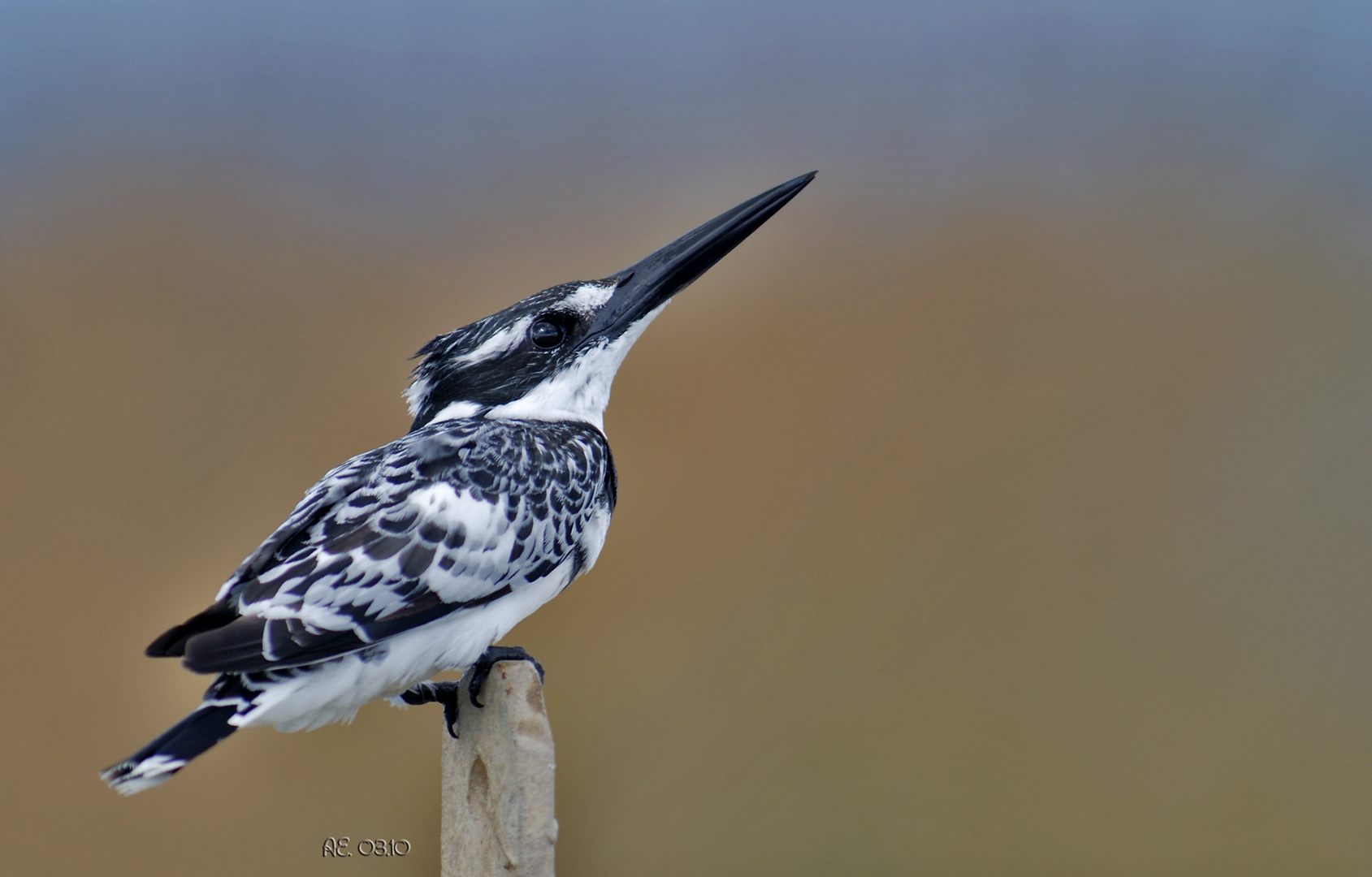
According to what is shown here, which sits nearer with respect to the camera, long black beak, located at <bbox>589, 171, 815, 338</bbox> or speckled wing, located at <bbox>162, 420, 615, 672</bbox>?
speckled wing, located at <bbox>162, 420, 615, 672</bbox>

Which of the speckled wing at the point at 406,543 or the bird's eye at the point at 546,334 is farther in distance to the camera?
the bird's eye at the point at 546,334

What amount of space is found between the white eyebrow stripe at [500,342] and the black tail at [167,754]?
552 mm

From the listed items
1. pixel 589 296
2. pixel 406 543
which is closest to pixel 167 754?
pixel 406 543

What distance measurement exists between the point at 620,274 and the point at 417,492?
1.42ft

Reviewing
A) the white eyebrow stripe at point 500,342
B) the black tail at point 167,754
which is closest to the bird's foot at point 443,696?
the black tail at point 167,754

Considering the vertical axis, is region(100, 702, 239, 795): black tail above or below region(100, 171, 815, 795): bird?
below

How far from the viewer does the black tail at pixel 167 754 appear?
778 mm

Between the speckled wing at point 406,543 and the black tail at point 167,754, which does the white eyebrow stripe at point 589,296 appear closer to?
the speckled wing at point 406,543

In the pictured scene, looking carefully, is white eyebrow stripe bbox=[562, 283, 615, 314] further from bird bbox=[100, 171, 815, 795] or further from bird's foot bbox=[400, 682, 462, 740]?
bird's foot bbox=[400, 682, 462, 740]

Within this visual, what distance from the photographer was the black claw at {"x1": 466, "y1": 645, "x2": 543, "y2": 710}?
1042 millimetres

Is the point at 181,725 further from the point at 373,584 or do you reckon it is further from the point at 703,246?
the point at 703,246

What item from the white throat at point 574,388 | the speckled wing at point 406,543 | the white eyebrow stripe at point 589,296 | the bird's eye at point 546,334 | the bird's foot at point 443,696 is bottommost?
the bird's foot at point 443,696

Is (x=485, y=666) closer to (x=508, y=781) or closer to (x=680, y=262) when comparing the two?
(x=508, y=781)

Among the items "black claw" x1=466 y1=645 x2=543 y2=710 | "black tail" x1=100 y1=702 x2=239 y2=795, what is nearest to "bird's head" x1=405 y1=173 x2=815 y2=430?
"black claw" x1=466 y1=645 x2=543 y2=710
